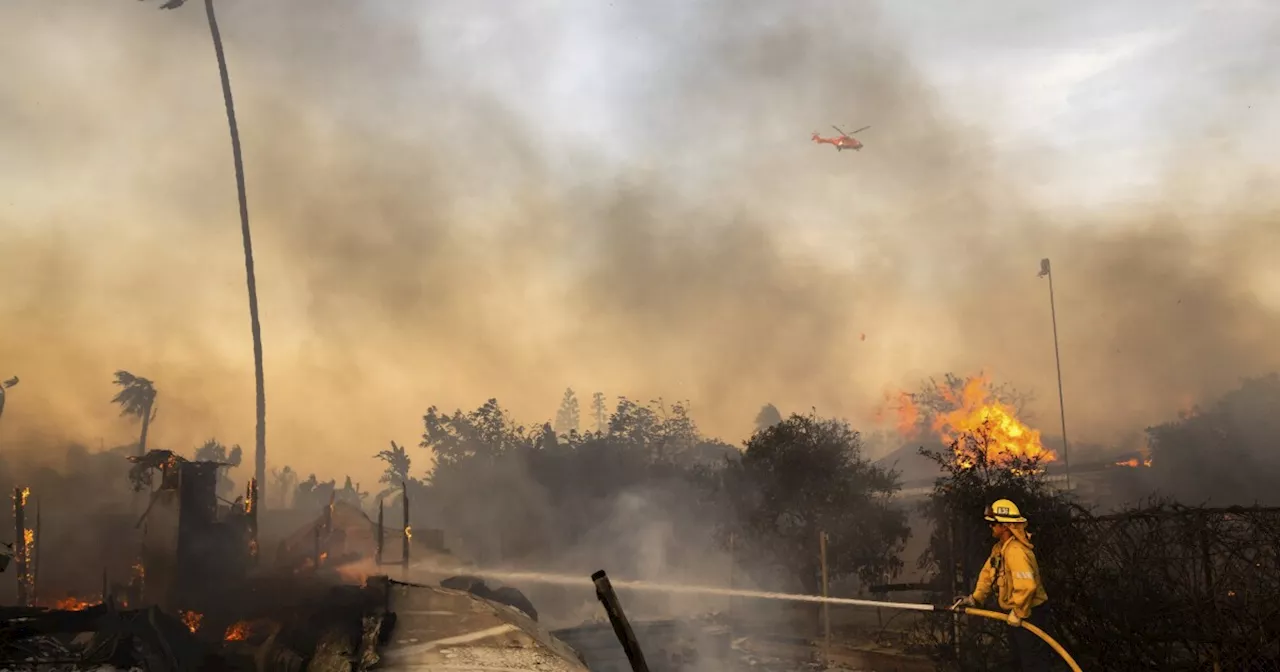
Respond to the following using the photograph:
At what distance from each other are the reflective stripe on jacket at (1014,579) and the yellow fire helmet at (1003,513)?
26 cm

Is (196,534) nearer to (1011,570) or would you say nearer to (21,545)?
(21,545)

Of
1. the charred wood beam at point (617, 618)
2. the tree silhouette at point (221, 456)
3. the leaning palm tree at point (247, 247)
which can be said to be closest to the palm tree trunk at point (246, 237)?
the leaning palm tree at point (247, 247)

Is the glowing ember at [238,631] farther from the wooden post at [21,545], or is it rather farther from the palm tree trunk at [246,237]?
the palm tree trunk at [246,237]

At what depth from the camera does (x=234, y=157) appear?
56031mm

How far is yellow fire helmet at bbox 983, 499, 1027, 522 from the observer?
9.16 m

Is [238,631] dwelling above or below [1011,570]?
below

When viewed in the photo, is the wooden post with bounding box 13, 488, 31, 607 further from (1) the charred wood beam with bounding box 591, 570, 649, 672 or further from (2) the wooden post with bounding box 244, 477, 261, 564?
(1) the charred wood beam with bounding box 591, 570, 649, 672

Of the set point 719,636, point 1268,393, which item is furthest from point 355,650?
point 1268,393

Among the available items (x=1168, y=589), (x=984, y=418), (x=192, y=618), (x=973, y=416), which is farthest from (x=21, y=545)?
(x=973, y=416)

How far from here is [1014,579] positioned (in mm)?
9008

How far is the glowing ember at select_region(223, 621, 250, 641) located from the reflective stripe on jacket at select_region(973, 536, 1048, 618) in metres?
19.2

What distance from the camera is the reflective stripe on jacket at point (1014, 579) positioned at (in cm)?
891

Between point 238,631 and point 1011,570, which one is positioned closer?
point 1011,570

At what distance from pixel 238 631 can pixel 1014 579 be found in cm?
2037
